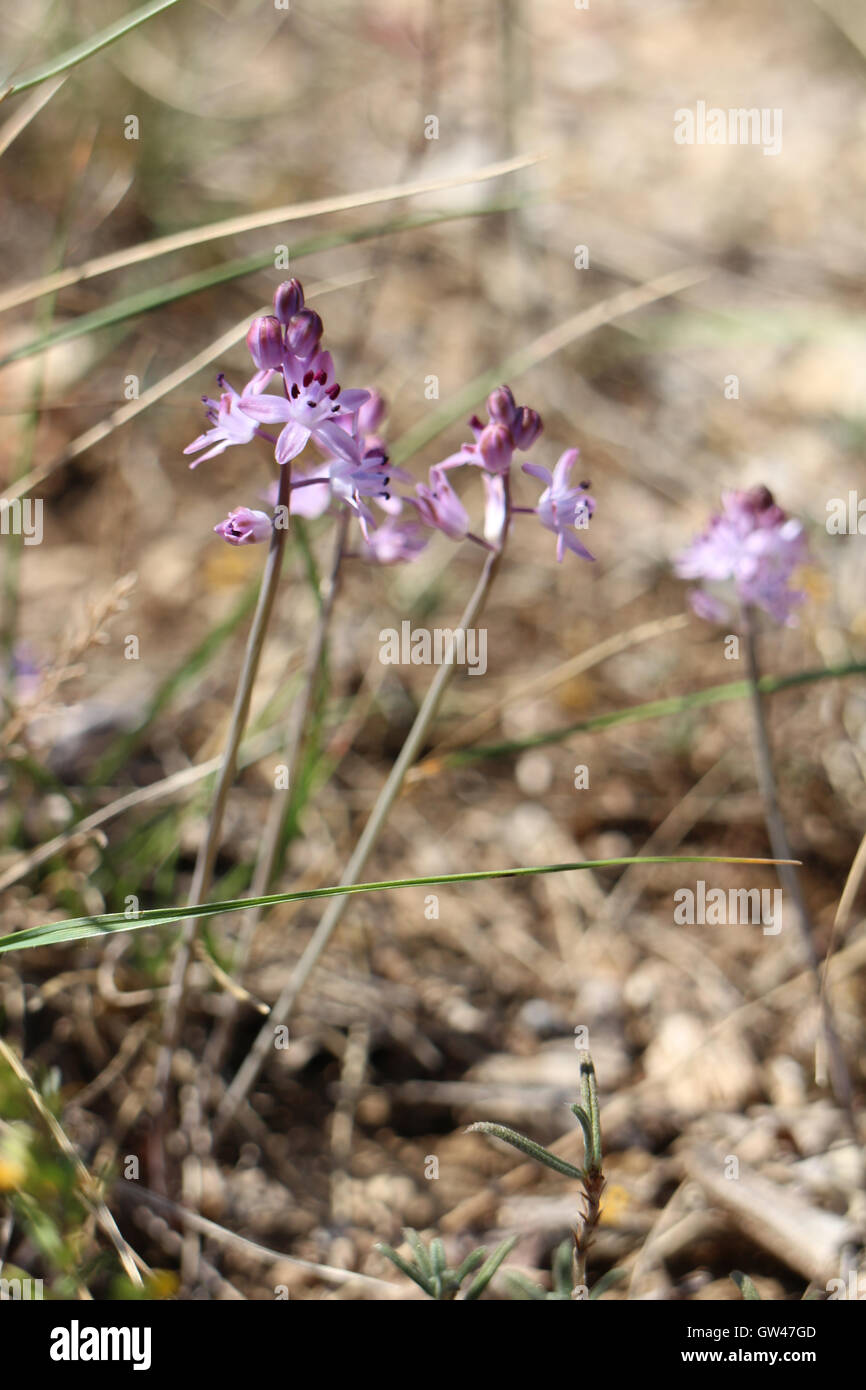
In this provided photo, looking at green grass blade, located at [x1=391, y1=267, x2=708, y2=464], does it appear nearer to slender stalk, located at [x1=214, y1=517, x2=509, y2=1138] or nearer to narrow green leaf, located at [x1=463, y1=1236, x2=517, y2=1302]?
slender stalk, located at [x1=214, y1=517, x2=509, y2=1138]

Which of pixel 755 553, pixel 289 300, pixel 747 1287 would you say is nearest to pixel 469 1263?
pixel 747 1287

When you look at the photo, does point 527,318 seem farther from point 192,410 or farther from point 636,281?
A: point 192,410

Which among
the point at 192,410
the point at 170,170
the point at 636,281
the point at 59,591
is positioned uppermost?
the point at 170,170

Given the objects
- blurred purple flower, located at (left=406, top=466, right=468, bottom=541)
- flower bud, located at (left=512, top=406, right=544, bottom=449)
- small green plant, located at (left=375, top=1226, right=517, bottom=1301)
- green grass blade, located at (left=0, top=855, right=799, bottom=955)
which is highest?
flower bud, located at (left=512, top=406, right=544, bottom=449)

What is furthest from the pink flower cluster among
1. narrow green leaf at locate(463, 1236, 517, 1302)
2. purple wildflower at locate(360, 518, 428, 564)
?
narrow green leaf at locate(463, 1236, 517, 1302)

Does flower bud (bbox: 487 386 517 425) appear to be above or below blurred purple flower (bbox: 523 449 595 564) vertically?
above

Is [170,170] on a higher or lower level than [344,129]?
lower
